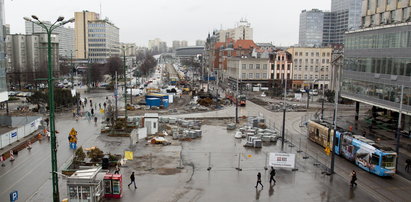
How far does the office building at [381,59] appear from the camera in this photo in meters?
32.3

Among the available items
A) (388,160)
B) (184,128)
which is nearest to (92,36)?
(184,128)

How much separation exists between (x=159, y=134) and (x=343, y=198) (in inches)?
762

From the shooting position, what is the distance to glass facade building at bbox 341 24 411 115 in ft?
105

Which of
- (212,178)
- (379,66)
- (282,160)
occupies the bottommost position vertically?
(212,178)

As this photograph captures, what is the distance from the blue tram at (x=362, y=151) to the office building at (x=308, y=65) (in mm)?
58978

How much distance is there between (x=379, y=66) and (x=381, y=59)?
0.81m

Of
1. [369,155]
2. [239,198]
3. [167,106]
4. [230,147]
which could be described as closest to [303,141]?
[230,147]

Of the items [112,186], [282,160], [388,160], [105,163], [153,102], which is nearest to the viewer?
[112,186]

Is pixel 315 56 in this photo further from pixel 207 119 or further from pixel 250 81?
pixel 207 119

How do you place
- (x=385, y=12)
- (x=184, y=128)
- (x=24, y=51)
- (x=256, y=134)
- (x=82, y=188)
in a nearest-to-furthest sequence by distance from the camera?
(x=82, y=188) → (x=256, y=134) → (x=184, y=128) → (x=385, y=12) → (x=24, y=51)

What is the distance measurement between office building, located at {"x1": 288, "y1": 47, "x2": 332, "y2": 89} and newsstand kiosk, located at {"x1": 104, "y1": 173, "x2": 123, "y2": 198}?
74406 millimetres

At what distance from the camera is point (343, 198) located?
1859 centimetres

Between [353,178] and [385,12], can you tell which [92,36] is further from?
[353,178]

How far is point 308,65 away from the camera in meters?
87.9
